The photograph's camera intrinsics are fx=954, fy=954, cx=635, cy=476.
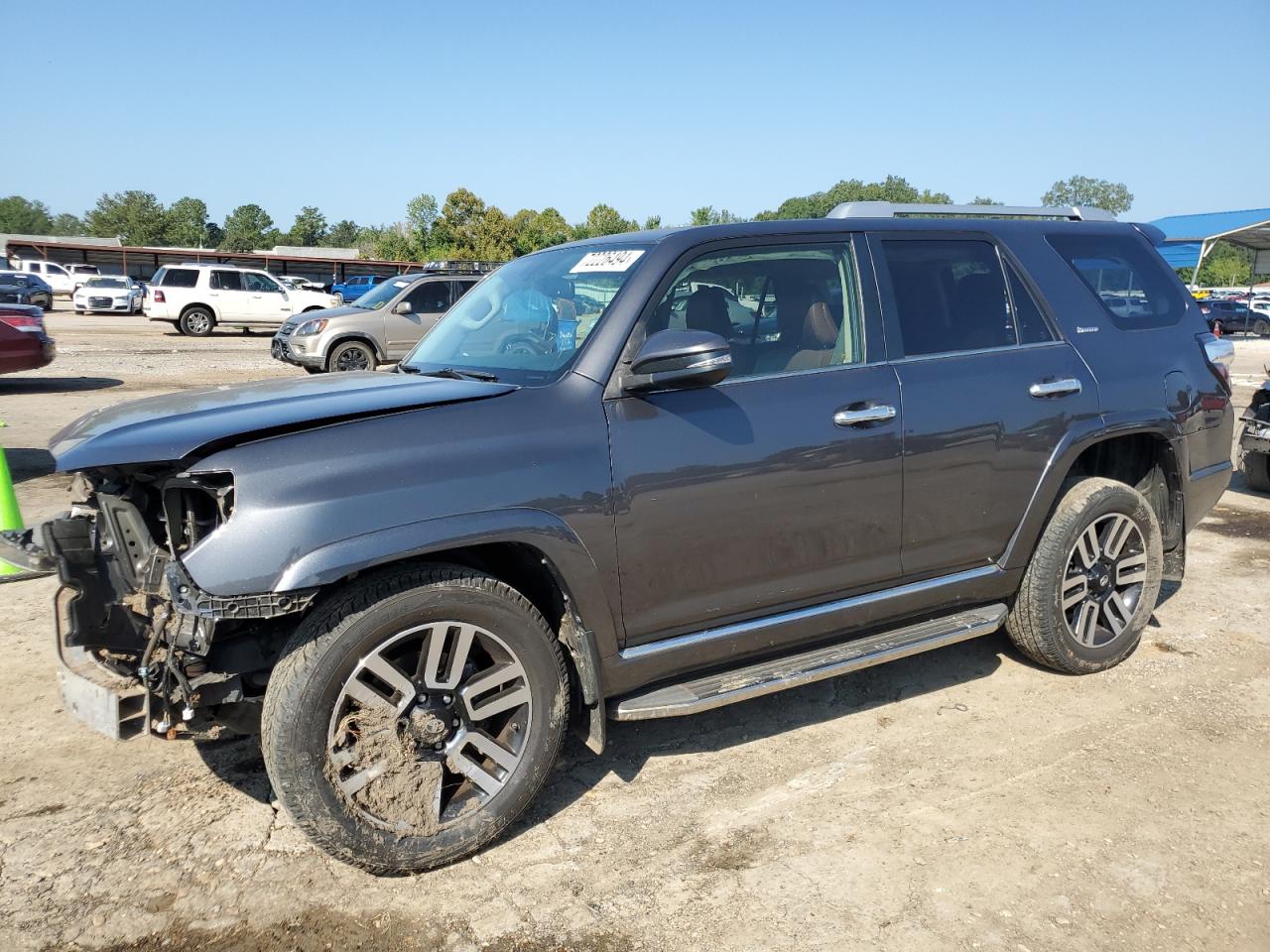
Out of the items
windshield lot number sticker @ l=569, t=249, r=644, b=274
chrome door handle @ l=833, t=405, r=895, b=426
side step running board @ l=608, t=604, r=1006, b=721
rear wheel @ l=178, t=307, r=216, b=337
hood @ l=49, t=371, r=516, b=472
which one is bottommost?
side step running board @ l=608, t=604, r=1006, b=721

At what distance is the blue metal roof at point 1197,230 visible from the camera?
110ft

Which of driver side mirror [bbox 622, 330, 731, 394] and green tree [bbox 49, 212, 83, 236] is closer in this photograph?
driver side mirror [bbox 622, 330, 731, 394]

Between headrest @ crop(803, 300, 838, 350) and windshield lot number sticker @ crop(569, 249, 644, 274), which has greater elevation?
windshield lot number sticker @ crop(569, 249, 644, 274)

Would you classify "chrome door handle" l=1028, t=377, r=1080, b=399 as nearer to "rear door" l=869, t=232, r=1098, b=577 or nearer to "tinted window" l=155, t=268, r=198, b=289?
"rear door" l=869, t=232, r=1098, b=577

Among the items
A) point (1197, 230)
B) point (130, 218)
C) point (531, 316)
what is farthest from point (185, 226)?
point (531, 316)

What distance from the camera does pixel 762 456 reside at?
331 centimetres

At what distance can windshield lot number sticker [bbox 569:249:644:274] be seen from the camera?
3.51 meters

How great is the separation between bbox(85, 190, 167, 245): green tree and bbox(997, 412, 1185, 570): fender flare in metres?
93.3

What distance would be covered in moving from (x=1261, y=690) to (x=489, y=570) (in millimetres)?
3479

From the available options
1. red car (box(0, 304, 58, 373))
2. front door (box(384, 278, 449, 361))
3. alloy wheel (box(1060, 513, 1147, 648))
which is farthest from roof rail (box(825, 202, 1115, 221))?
front door (box(384, 278, 449, 361))

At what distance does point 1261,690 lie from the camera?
4.22 metres

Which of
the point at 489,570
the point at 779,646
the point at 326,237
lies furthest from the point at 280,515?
the point at 326,237

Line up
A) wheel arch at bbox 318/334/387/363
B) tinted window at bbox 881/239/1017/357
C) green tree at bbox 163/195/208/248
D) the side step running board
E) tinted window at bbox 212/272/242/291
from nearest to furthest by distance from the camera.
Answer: the side step running board
tinted window at bbox 881/239/1017/357
wheel arch at bbox 318/334/387/363
tinted window at bbox 212/272/242/291
green tree at bbox 163/195/208/248

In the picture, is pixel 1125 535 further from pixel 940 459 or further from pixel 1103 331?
pixel 940 459
